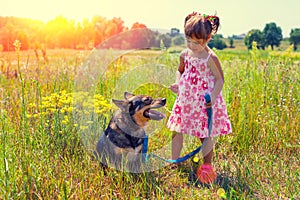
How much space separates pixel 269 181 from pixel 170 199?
3.25ft

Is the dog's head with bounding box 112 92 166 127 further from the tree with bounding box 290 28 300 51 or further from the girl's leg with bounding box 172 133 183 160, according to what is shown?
the tree with bounding box 290 28 300 51

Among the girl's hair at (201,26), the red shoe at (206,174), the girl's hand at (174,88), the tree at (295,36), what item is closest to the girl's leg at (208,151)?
the red shoe at (206,174)

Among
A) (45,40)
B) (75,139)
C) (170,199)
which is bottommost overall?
(170,199)

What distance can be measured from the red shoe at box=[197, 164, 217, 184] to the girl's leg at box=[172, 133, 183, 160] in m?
0.28

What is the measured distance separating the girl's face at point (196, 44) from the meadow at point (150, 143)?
511 mm

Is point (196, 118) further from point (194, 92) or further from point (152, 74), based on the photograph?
point (152, 74)

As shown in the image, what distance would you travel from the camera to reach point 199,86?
9.90 feet

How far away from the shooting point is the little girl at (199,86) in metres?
2.93

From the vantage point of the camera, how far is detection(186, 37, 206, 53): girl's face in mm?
2959

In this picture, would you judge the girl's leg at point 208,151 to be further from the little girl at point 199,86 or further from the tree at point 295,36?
the tree at point 295,36

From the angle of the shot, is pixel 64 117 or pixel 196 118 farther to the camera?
pixel 64 117

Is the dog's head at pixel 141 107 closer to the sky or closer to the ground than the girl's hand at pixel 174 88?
closer to the ground

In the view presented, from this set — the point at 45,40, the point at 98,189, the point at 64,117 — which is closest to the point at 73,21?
the point at 45,40

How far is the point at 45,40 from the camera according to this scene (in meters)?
6.25
